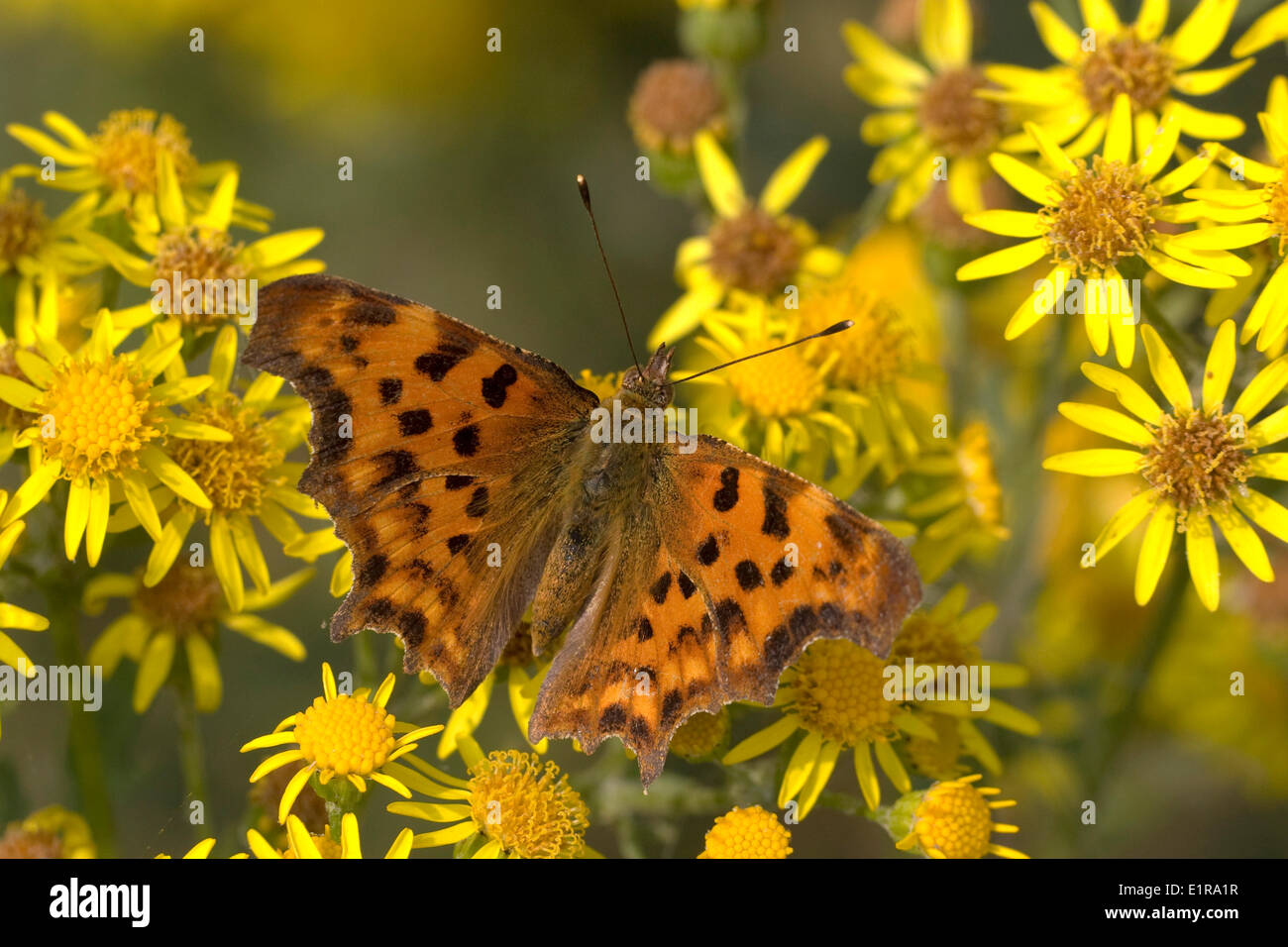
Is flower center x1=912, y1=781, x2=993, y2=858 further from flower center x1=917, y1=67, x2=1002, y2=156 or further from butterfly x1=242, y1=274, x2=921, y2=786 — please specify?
flower center x1=917, y1=67, x2=1002, y2=156

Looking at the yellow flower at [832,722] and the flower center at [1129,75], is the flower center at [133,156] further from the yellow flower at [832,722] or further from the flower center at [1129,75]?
the flower center at [1129,75]

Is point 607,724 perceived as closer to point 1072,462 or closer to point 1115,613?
point 1072,462

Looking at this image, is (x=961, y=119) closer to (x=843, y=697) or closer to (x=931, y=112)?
(x=931, y=112)

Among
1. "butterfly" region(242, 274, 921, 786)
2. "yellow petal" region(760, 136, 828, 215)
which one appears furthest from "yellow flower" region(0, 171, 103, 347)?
"yellow petal" region(760, 136, 828, 215)

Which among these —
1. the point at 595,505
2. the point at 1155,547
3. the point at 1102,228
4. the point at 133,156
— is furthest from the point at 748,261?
the point at 133,156

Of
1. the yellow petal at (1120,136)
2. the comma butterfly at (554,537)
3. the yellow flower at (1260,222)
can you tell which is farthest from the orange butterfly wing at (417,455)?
the yellow flower at (1260,222)

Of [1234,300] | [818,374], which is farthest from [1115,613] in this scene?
[818,374]

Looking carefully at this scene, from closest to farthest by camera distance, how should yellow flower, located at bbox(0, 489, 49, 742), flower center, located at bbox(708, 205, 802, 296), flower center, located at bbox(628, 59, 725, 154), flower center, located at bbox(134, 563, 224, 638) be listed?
yellow flower, located at bbox(0, 489, 49, 742), flower center, located at bbox(134, 563, 224, 638), flower center, located at bbox(708, 205, 802, 296), flower center, located at bbox(628, 59, 725, 154)
